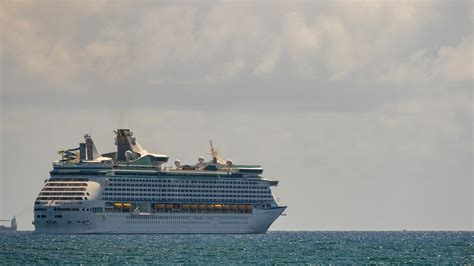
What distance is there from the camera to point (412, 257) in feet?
540

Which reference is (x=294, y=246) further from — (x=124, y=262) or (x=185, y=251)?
(x=124, y=262)

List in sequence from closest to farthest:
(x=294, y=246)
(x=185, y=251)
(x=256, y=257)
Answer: (x=256, y=257), (x=185, y=251), (x=294, y=246)

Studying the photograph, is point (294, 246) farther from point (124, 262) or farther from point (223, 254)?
point (124, 262)

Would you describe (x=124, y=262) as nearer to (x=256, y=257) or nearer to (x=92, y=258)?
(x=92, y=258)

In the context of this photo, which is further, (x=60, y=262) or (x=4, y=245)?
(x=4, y=245)

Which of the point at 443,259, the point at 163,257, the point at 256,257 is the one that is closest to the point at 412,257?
the point at 443,259

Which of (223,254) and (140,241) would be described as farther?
(140,241)

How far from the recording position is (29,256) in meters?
160

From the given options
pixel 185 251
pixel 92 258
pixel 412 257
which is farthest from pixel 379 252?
pixel 92 258

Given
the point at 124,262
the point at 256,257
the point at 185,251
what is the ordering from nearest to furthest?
the point at 124,262
the point at 256,257
the point at 185,251

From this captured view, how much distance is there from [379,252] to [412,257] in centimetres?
1433

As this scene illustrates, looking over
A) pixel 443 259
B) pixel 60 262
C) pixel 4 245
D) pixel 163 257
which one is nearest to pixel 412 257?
pixel 443 259

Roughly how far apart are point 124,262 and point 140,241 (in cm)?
5307

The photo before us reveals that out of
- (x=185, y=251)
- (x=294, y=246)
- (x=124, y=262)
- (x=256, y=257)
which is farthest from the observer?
(x=294, y=246)
